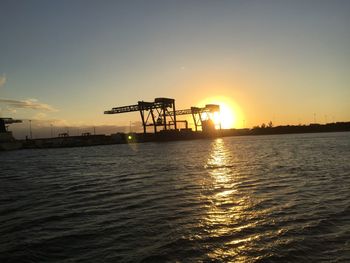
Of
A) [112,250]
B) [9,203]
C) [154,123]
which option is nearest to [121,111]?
[154,123]

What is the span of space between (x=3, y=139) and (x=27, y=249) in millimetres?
→ 112382

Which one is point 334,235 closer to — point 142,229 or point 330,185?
point 142,229

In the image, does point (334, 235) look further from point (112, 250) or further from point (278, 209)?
point (112, 250)

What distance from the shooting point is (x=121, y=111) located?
11400 cm

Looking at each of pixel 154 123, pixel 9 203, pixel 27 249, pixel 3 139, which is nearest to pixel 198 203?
pixel 27 249

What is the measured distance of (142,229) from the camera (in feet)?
30.3

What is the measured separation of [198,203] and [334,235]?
5607mm

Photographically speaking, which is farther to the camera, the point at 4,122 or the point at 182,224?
the point at 4,122

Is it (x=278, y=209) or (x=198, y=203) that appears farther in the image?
(x=198, y=203)

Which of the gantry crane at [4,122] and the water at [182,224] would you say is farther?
the gantry crane at [4,122]

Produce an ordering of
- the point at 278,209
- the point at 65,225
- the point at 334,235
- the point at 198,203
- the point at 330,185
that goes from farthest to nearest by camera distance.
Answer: the point at 330,185 → the point at 198,203 → the point at 278,209 → the point at 65,225 → the point at 334,235

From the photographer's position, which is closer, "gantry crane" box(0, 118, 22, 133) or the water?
the water

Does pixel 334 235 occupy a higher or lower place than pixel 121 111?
lower

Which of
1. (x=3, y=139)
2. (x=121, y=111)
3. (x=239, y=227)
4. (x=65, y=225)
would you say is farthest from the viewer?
(x=121, y=111)
